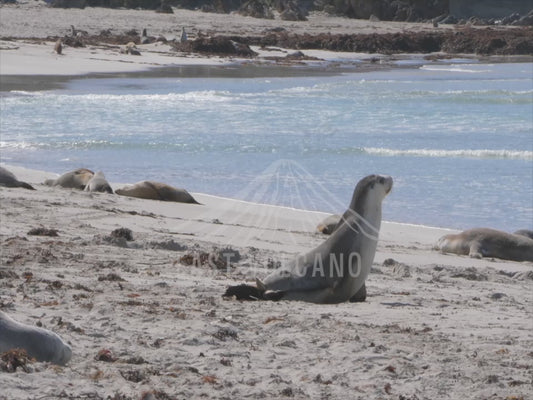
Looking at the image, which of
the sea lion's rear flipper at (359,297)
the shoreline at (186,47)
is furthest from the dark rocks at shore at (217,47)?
the sea lion's rear flipper at (359,297)

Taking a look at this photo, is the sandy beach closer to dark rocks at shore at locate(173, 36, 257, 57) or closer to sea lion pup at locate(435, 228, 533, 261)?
sea lion pup at locate(435, 228, 533, 261)

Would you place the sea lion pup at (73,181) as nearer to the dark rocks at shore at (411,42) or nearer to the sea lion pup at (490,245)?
the sea lion pup at (490,245)

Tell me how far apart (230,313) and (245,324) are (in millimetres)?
256

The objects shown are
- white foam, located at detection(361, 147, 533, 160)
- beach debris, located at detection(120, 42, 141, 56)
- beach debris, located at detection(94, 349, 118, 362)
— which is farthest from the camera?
beach debris, located at detection(120, 42, 141, 56)

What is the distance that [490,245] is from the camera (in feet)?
28.9

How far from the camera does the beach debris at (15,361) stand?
12.2 ft

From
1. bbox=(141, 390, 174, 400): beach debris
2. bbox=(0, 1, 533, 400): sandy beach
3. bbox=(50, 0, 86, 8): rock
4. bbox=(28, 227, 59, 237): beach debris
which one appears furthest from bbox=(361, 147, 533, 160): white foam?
bbox=(50, 0, 86, 8): rock

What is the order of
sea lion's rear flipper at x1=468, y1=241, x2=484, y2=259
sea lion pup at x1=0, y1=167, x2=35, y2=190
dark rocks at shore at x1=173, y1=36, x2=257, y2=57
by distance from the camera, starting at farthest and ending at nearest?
dark rocks at shore at x1=173, y1=36, x2=257, y2=57 → sea lion pup at x1=0, y1=167, x2=35, y2=190 → sea lion's rear flipper at x1=468, y1=241, x2=484, y2=259

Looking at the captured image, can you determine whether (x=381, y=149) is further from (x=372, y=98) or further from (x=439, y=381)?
(x=439, y=381)

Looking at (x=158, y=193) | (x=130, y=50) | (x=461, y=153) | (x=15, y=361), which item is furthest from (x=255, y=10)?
(x=15, y=361)

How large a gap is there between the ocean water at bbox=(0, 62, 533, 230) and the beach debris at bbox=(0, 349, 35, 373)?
23.3 ft

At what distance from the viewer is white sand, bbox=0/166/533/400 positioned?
4031mm

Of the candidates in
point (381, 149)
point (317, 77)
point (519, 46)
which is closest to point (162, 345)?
point (381, 149)

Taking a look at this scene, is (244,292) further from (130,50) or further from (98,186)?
(130,50)
